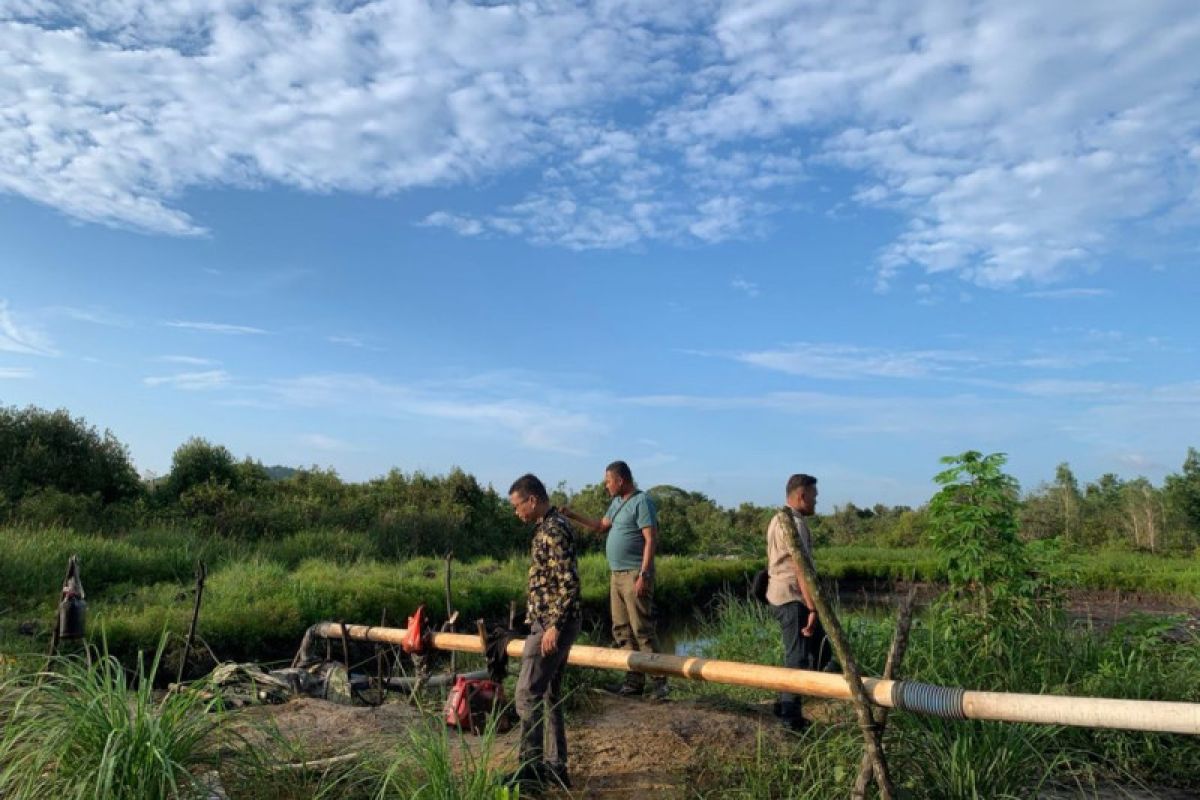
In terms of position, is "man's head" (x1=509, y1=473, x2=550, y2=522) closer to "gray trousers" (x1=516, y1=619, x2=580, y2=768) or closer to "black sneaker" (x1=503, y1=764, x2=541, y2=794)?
"gray trousers" (x1=516, y1=619, x2=580, y2=768)

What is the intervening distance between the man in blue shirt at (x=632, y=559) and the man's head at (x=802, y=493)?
122 cm

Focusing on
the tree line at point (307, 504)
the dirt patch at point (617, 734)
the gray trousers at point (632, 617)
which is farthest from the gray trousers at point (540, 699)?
the tree line at point (307, 504)

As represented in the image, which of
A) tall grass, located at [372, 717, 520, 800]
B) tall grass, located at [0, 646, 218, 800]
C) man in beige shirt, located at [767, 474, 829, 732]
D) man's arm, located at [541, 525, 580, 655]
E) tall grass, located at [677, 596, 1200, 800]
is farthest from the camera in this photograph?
man in beige shirt, located at [767, 474, 829, 732]

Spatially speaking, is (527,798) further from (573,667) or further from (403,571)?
(403,571)

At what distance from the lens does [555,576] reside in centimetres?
470

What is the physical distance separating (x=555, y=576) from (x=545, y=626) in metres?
0.27

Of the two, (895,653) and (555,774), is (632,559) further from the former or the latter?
(895,653)

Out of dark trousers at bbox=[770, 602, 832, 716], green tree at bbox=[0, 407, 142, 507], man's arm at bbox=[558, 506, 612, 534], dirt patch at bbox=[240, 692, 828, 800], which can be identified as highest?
green tree at bbox=[0, 407, 142, 507]

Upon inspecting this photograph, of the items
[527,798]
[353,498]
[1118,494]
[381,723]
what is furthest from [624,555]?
[1118,494]

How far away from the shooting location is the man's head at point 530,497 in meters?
4.79

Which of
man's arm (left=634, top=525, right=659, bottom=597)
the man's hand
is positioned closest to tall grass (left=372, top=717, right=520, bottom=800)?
the man's hand

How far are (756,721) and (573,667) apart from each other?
63.9 inches

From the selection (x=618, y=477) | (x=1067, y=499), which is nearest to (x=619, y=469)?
(x=618, y=477)

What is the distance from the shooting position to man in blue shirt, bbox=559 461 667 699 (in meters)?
6.75
